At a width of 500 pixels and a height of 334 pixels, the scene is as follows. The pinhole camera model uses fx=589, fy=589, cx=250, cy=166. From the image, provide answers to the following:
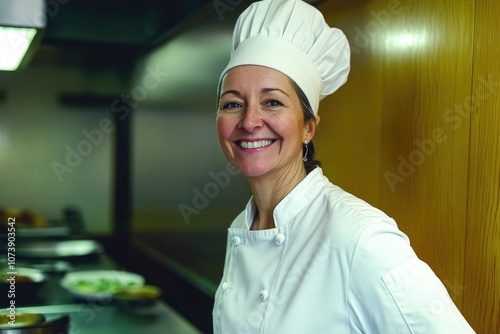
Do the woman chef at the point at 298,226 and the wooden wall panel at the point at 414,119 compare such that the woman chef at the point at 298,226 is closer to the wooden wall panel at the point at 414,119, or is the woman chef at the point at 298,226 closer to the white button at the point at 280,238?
the white button at the point at 280,238

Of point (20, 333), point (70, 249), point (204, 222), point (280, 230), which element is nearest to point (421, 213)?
point (280, 230)

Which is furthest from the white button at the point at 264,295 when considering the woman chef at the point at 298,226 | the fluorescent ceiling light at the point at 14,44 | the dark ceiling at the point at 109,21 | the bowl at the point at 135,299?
the dark ceiling at the point at 109,21

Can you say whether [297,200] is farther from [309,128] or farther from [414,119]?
[414,119]

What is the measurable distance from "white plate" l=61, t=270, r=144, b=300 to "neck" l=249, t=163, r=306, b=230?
1.02m

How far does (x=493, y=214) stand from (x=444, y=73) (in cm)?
26

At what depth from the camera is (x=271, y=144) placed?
0.98m

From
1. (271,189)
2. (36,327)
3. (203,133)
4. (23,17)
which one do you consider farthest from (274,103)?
(203,133)

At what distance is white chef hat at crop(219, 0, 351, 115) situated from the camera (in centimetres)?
99

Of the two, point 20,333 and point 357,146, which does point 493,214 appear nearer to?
point 357,146

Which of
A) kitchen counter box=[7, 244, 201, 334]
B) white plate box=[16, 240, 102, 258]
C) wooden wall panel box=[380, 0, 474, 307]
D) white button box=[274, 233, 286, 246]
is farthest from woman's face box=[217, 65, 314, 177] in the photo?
white plate box=[16, 240, 102, 258]

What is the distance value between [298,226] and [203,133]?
62.1 inches

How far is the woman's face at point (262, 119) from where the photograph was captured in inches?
38.1

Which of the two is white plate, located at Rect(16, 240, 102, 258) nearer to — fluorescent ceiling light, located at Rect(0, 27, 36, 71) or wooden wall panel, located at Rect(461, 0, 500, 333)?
fluorescent ceiling light, located at Rect(0, 27, 36, 71)

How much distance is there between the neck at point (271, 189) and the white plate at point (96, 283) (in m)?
1.02
